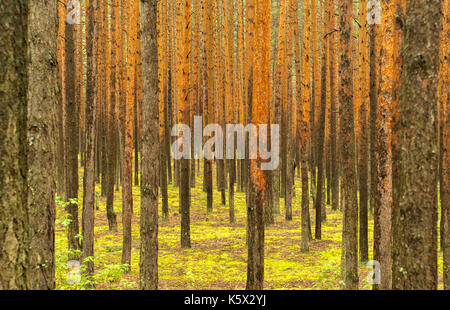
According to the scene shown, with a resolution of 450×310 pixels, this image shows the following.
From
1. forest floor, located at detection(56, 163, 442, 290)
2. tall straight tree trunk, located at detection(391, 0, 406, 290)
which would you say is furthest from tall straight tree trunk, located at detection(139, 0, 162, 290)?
tall straight tree trunk, located at detection(391, 0, 406, 290)

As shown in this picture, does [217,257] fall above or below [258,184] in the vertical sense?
below

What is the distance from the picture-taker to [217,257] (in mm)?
11820

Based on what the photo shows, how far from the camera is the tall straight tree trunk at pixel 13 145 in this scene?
2.63m

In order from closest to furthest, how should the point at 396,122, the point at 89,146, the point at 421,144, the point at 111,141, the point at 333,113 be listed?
the point at 421,144
the point at 396,122
the point at 89,146
the point at 111,141
the point at 333,113

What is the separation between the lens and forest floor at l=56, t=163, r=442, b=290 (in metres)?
8.97

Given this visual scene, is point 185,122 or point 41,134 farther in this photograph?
point 185,122

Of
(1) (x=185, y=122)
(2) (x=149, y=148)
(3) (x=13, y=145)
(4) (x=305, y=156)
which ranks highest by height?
(1) (x=185, y=122)

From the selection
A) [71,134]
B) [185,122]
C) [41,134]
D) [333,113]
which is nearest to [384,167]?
[41,134]

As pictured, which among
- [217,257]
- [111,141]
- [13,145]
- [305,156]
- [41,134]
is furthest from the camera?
[111,141]

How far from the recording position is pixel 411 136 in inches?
141

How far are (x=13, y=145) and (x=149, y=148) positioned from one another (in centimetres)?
399

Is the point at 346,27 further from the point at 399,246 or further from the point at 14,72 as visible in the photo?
the point at 14,72

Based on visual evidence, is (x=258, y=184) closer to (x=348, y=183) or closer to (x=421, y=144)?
(x=348, y=183)
